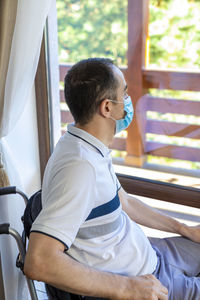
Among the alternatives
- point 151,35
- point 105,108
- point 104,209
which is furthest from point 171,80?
point 104,209

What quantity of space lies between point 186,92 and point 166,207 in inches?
29.8

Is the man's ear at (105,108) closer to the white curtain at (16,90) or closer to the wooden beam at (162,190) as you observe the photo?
the white curtain at (16,90)

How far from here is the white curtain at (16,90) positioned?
1.71 m

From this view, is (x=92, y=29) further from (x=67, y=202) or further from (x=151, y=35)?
(x=67, y=202)

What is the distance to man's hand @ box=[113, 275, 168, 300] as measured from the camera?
113 cm

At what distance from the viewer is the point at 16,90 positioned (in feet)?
6.00

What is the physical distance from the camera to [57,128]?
251 centimetres

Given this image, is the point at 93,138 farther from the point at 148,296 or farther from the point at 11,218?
the point at 11,218

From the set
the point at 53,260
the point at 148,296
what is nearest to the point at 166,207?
the point at 148,296

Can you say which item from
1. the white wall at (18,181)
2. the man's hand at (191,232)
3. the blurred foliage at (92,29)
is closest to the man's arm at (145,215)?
the man's hand at (191,232)

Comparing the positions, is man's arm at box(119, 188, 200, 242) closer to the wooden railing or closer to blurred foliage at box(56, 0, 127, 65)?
the wooden railing

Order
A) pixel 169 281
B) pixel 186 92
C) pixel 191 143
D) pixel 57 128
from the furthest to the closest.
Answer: pixel 57 128
pixel 191 143
pixel 186 92
pixel 169 281

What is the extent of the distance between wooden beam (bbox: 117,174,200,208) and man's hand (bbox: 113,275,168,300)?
0.89m

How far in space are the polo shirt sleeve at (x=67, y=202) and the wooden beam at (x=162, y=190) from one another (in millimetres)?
1060
